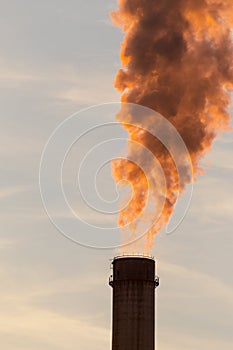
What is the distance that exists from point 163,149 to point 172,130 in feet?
5.96

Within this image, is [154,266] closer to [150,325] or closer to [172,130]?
[150,325]

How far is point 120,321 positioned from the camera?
224 ft

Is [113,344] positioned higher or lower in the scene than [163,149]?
lower

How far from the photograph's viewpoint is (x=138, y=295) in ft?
225

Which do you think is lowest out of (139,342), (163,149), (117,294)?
(139,342)

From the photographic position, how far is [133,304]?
224 ft

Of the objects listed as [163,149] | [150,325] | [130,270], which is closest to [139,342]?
[150,325]

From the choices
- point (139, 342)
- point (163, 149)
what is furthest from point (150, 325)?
point (163, 149)

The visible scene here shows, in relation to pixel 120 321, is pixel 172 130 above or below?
above

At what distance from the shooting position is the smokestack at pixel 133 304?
222ft

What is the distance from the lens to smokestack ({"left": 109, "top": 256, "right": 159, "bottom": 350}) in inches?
2667

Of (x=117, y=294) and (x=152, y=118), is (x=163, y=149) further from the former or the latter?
(x=117, y=294)

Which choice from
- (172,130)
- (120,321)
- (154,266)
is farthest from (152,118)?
(120,321)

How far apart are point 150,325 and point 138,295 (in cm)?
275
